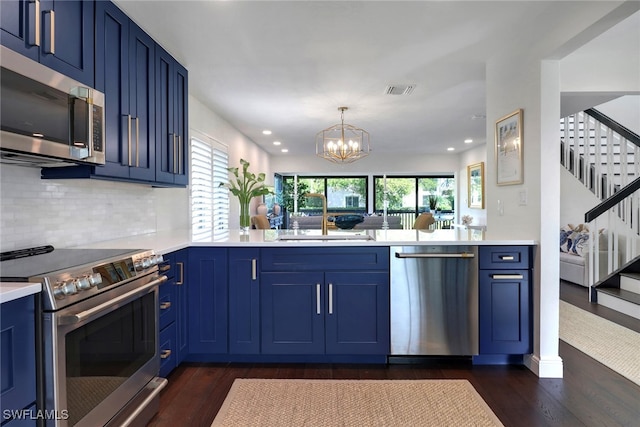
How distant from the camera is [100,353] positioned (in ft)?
5.09

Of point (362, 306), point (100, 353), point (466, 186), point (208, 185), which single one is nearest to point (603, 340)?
point (362, 306)

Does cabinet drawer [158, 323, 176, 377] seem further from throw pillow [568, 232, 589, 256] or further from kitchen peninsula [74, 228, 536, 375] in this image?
throw pillow [568, 232, 589, 256]

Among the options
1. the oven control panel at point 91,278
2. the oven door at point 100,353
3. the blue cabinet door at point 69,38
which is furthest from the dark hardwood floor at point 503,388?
the blue cabinet door at point 69,38

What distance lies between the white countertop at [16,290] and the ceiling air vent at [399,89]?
339 centimetres

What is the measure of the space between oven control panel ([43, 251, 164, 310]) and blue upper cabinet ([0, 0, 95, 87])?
2.99 feet

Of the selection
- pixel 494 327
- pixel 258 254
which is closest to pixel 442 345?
pixel 494 327

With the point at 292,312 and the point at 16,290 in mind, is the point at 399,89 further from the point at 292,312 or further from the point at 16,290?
the point at 16,290

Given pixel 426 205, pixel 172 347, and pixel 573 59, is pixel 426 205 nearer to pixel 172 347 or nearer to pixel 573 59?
pixel 573 59

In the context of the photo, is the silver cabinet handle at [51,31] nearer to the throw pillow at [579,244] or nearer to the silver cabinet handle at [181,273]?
the silver cabinet handle at [181,273]

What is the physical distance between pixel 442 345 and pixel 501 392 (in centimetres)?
44

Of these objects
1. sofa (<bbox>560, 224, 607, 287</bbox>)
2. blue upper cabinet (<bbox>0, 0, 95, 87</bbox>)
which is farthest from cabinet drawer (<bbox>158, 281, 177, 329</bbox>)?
sofa (<bbox>560, 224, 607, 287</bbox>)

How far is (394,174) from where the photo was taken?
10.7 metres

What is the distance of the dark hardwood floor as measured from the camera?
A: 76.6 inches

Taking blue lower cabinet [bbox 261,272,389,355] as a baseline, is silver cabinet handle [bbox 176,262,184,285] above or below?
above
